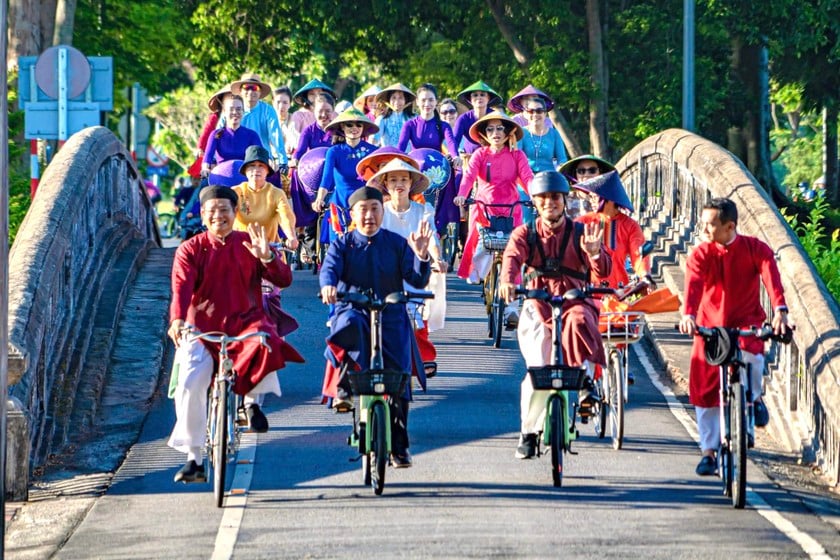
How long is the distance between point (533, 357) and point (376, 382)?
50.7 inches

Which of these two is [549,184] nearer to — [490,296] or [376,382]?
[376,382]

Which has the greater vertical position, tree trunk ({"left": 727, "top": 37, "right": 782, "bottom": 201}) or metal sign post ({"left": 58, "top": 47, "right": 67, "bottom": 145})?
tree trunk ({"left": 727, "top": 37, "right": 782, "bottom": 201})

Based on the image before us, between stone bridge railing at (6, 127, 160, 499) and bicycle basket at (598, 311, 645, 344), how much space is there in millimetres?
3881

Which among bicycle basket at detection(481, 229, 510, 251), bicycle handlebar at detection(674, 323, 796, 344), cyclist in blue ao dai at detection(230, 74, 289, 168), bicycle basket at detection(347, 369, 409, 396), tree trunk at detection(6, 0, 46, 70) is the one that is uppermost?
tree trunk at detection(6, 0, 46, 70)

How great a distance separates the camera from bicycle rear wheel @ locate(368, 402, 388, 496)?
11.2 meters

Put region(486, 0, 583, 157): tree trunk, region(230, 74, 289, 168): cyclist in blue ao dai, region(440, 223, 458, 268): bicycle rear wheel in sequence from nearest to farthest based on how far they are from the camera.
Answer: region(440, 223, 458, 268): bicycle rear wheel
region(230, 74, 289, 168): cyclist in blue ao dai
region(486, 0, 583, 157): tree trunk

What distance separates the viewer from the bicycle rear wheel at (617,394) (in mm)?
12672

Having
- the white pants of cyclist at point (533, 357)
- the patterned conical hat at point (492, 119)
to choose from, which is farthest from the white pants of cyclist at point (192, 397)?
the patterned conical hat at point (492, 119)

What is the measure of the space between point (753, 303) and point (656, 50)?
23.9 meters

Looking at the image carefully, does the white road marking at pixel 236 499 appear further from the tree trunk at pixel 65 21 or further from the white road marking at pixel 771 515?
the tree trunk at pixel 65 21

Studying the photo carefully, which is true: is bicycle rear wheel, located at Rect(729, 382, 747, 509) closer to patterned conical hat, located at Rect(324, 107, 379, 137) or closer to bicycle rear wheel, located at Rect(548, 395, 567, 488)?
bicycle rear wheel, located at Rect(548, 395, 567, 488)

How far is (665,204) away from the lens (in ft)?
76.0

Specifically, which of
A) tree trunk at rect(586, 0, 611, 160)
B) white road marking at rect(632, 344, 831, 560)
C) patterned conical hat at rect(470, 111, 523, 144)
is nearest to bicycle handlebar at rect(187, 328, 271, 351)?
white road marking at rect(632, 344, 831, 560)

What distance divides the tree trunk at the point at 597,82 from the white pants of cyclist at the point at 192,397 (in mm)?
23141
